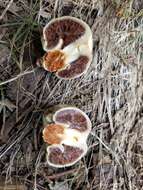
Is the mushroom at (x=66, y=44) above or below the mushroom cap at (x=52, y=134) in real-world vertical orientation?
Result: above

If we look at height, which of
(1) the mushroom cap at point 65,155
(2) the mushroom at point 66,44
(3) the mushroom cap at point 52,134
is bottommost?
(1) the mushroom cap at point 65,155

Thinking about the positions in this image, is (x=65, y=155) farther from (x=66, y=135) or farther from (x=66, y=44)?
(x=66, y=44)

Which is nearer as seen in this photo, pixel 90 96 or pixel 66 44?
pixel 66 44

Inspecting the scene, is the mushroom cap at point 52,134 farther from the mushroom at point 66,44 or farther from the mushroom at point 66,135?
the mushroom at point 66,44

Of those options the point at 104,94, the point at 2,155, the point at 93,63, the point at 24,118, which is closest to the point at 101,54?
the point at 93,63

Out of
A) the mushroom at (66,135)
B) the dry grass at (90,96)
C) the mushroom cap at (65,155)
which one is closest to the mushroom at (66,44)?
the dry grass at (90,96)

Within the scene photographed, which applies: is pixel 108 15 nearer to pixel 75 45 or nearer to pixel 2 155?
pixel 75 45

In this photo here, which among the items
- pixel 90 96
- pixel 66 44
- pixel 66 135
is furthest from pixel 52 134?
pixel 66 44
